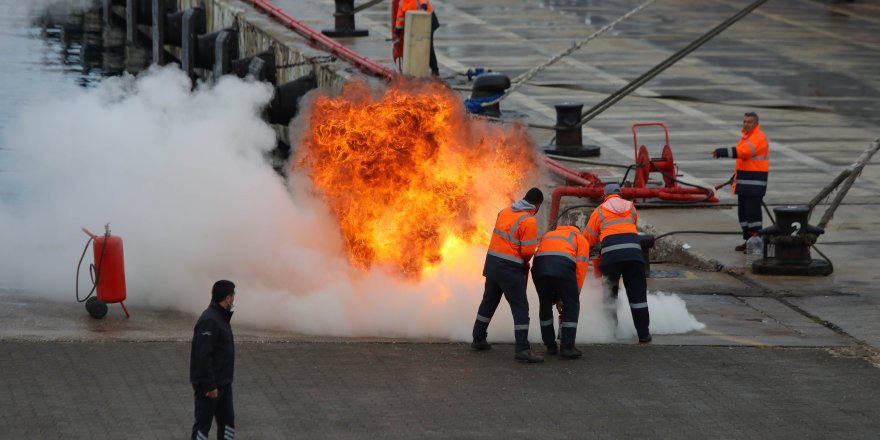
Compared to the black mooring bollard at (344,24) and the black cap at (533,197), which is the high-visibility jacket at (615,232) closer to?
the black cap at (533,197)

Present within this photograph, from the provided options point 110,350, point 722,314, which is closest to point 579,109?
point 722,314

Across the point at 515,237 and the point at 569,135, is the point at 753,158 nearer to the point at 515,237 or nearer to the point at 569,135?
the point at 569,135

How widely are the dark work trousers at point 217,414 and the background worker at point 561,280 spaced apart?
3467mm

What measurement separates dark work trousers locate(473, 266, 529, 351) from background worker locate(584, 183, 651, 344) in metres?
0.92

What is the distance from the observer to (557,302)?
487 inches

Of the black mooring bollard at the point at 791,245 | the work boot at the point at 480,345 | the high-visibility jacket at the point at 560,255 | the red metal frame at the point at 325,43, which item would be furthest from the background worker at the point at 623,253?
the red metal frame at the point at 325,43

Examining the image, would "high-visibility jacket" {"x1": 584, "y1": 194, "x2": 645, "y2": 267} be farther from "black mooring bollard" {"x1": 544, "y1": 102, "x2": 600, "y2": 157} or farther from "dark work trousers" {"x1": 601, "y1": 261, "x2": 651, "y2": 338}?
"black mooring bollard" {"x1": 544, "y1": 102, "x2": 600, "y2": 157}

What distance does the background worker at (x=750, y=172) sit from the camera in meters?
16.2

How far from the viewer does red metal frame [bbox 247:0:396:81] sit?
78.9 feet

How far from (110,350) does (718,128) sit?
13079mm

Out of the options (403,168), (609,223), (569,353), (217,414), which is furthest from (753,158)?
(217,414)

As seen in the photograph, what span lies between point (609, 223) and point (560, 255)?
86 cm

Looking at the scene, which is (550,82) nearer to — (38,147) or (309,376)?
(38,147)

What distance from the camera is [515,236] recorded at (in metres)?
12.1
